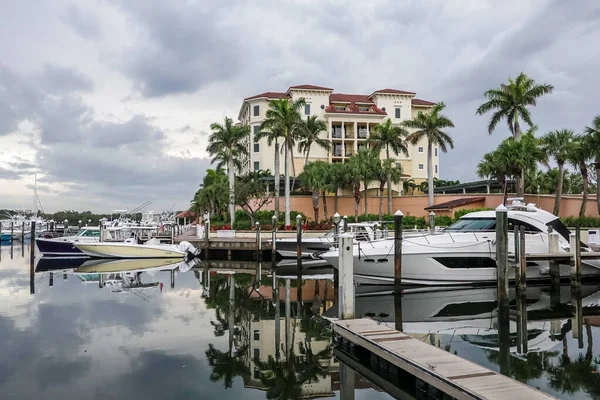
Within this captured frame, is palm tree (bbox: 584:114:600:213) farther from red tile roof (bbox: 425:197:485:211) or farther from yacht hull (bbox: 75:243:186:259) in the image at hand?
yacht hull (bbox: 75:243:186:259)

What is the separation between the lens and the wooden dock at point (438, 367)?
7234 millimetres

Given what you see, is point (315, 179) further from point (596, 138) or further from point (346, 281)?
point (346, 281)

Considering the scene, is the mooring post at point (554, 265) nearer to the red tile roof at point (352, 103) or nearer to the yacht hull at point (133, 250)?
the yacht hull at point (133, 250)

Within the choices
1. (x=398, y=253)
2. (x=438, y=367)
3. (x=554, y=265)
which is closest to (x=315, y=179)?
(x=398, y=253)

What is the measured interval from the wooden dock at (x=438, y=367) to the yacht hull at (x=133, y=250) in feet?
84.1

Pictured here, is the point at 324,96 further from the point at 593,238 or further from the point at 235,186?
the point at 593,238

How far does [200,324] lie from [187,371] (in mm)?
4570

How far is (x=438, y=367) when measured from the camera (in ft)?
27.2

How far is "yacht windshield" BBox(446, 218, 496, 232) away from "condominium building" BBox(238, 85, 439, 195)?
38.8 m

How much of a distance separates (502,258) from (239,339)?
29.4ft

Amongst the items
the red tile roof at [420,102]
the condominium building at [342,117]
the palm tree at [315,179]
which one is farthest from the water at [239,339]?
the red tile roof at [420,102]

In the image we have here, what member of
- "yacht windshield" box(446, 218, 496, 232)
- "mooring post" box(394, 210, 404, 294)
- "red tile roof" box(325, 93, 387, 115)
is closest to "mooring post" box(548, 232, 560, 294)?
"yacht windshield" box(446, 218, 496, 232)

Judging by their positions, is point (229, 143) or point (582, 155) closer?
point (582, 155)

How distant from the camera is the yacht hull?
115ft
